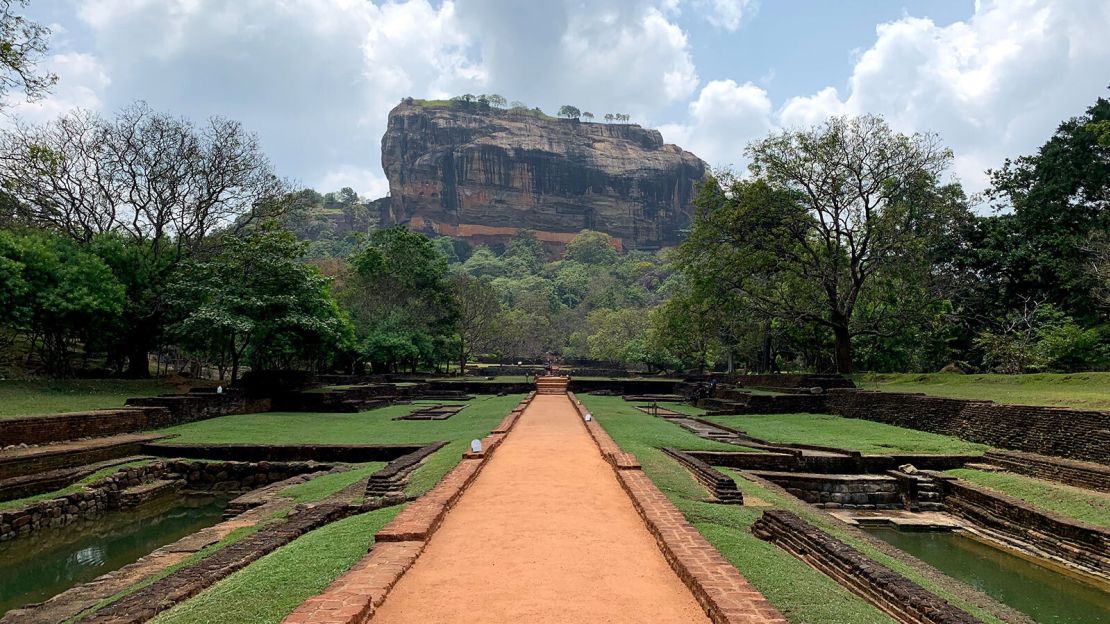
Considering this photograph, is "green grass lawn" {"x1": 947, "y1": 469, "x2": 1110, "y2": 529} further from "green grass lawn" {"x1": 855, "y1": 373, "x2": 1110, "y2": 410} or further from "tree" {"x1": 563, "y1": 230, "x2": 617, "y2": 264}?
"tree" {"x1": 563, "y1": 230, "x2": 617, "y2": 264}

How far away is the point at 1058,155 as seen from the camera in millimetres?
26844

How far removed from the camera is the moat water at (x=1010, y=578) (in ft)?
22.3

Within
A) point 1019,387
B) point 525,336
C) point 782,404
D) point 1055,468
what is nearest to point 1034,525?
point 1055,468

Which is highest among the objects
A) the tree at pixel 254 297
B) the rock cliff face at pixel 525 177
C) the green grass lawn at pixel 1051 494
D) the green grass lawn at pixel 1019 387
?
the rock cliff face at pixel 525 177

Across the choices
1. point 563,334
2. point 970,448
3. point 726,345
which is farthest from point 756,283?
point 563,334

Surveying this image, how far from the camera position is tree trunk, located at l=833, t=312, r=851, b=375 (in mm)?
24594

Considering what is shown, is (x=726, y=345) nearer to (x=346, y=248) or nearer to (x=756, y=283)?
(x=756, y=283)

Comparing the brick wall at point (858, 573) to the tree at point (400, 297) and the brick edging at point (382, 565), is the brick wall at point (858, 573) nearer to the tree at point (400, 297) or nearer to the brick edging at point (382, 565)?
the brick edging at point (382, 565)

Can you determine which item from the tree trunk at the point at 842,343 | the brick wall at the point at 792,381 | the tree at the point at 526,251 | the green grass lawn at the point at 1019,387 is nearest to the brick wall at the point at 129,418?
the brick wall at the point at 792,381

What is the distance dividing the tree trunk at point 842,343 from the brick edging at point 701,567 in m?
20.3

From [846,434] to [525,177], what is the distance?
404 ft

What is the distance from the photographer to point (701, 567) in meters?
4.52

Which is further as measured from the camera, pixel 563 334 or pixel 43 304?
pixel 563 334

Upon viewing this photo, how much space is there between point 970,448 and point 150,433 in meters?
19.0
